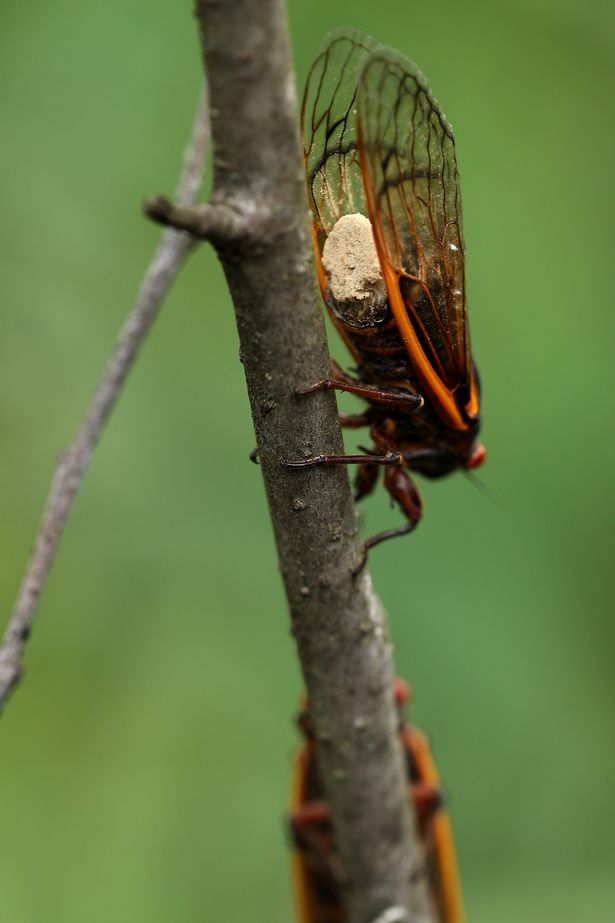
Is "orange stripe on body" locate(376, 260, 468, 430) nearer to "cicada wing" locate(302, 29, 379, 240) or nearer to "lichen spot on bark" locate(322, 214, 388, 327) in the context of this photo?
"lichen spot on bark" locate(322, 214, 388, 327)

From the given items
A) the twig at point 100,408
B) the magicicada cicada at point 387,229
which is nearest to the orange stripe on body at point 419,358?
the magicicada cicada at point 387,229

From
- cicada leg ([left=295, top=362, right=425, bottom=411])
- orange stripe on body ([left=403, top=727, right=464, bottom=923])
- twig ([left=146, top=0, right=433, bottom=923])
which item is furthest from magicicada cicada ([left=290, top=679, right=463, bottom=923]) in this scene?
cicada leg ([left=295, top=362, right=425, bottom=411])

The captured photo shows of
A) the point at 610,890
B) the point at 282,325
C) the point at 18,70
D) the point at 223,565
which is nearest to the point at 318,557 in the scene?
the point at 282,325

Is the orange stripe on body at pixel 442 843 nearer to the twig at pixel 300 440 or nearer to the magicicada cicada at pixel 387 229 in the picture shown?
the twig at pixel 300 440

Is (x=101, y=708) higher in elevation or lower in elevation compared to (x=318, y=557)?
lower

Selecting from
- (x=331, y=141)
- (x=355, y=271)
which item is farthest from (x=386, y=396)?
(x=331, y=141)

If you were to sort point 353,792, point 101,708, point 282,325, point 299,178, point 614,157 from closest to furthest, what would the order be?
point 299,178 → point 282,325 → point 353,792 → point 101,708 → point 614,157

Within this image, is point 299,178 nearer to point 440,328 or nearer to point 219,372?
point 440,328
